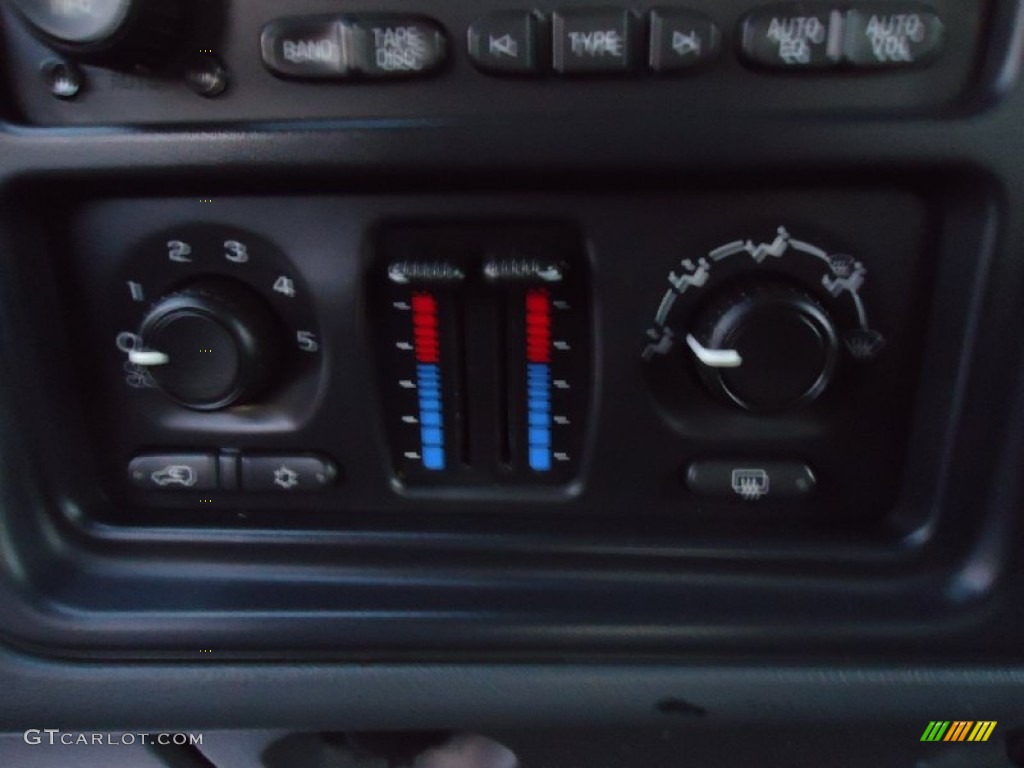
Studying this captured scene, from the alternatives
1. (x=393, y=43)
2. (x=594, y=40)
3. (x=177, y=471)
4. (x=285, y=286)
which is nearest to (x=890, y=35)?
(x=594, y=40)

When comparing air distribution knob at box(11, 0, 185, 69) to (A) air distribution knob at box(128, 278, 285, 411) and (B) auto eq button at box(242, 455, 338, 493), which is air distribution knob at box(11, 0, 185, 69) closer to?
(A) air distribution knob at box(128, 278, 285, 411)

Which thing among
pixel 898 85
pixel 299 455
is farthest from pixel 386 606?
pixel 898 85

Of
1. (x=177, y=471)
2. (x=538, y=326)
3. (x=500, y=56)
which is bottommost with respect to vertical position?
(x=177, y=471)

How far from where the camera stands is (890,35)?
1.50 ft

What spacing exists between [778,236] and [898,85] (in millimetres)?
101

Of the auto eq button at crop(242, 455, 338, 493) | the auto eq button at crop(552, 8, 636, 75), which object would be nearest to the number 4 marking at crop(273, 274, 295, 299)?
the auto eq button at crop(242, 455, 338, 493)

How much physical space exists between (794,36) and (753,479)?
0.26m

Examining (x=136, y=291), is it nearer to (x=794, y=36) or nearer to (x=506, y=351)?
(x=506, y=351)

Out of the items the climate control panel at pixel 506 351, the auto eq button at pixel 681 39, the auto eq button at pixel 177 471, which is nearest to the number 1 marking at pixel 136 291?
the climate control panel at pixel 506 351

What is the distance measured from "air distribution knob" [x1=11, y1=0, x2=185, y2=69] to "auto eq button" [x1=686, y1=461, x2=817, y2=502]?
40cm

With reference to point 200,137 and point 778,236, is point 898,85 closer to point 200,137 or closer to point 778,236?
point 778,236

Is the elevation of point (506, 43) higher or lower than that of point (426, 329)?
higher

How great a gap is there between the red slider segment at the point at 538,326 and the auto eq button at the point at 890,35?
21cm

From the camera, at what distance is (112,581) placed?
2.02 ft
